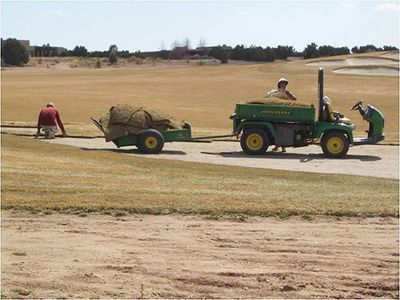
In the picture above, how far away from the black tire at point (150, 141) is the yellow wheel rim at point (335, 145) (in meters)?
4.37

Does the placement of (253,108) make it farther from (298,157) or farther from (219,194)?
(219,194)

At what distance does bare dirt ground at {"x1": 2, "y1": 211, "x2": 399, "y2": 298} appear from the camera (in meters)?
5.99

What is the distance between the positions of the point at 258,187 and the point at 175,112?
25483 mm

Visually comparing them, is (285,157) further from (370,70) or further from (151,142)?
(370,70)

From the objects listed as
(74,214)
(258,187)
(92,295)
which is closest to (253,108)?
(258,187)

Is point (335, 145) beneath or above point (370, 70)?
beneath

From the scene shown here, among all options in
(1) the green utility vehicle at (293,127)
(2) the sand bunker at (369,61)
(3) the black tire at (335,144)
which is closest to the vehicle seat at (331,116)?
(1) the green utility vehicle at (293,127)

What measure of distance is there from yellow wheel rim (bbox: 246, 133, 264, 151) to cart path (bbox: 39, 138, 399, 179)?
0.93ft

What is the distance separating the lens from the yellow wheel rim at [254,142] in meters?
18.6

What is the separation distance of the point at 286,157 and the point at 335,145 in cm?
130

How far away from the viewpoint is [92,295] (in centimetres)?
568

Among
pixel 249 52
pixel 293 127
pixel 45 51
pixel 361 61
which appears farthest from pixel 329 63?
pixel 45 51

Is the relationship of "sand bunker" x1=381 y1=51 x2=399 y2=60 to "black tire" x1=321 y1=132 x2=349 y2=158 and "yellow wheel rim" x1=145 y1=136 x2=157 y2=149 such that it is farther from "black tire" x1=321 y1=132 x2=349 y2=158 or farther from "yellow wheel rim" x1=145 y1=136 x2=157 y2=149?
"yellow wheel rim" x1=145 y1=136 x2=157 y2=149

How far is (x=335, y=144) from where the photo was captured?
60.3ft
